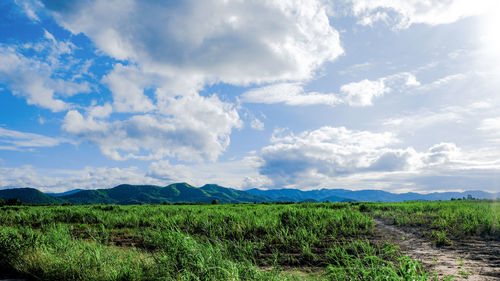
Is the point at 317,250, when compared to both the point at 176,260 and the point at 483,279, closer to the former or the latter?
the point at 483,279

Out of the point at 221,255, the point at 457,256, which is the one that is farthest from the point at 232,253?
the point at 457,256

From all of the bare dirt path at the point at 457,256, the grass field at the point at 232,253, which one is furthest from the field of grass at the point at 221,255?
the bare dirt path at the point at 457,256

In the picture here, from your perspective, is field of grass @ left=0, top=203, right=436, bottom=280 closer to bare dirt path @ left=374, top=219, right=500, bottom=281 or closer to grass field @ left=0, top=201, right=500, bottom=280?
grass field @ left=0, top=201, right=500, bottom=280

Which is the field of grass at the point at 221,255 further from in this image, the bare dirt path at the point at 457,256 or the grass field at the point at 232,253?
the bare dirt path at the point at 457,256

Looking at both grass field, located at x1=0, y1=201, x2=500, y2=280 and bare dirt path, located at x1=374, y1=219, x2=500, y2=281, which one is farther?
bare dirt path, located at x1=374, y1=219, x2=500, y2=281

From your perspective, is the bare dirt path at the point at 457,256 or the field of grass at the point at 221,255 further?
the bare dirt path at the point at 457,256

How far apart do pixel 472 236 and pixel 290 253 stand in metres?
6.48

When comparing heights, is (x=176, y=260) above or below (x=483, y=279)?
above

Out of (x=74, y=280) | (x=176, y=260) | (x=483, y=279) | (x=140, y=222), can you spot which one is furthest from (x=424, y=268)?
(x=140, y=222)

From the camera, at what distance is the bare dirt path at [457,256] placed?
6.09m

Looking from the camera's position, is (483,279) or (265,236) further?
(265,236)

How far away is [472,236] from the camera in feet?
30.8

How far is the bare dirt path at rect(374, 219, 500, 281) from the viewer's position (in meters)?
6.09

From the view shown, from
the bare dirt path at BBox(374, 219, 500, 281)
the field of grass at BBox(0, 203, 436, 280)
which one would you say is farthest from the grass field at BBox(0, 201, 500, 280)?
the bare dirt path at BBox(374, 219, 500, 281)
